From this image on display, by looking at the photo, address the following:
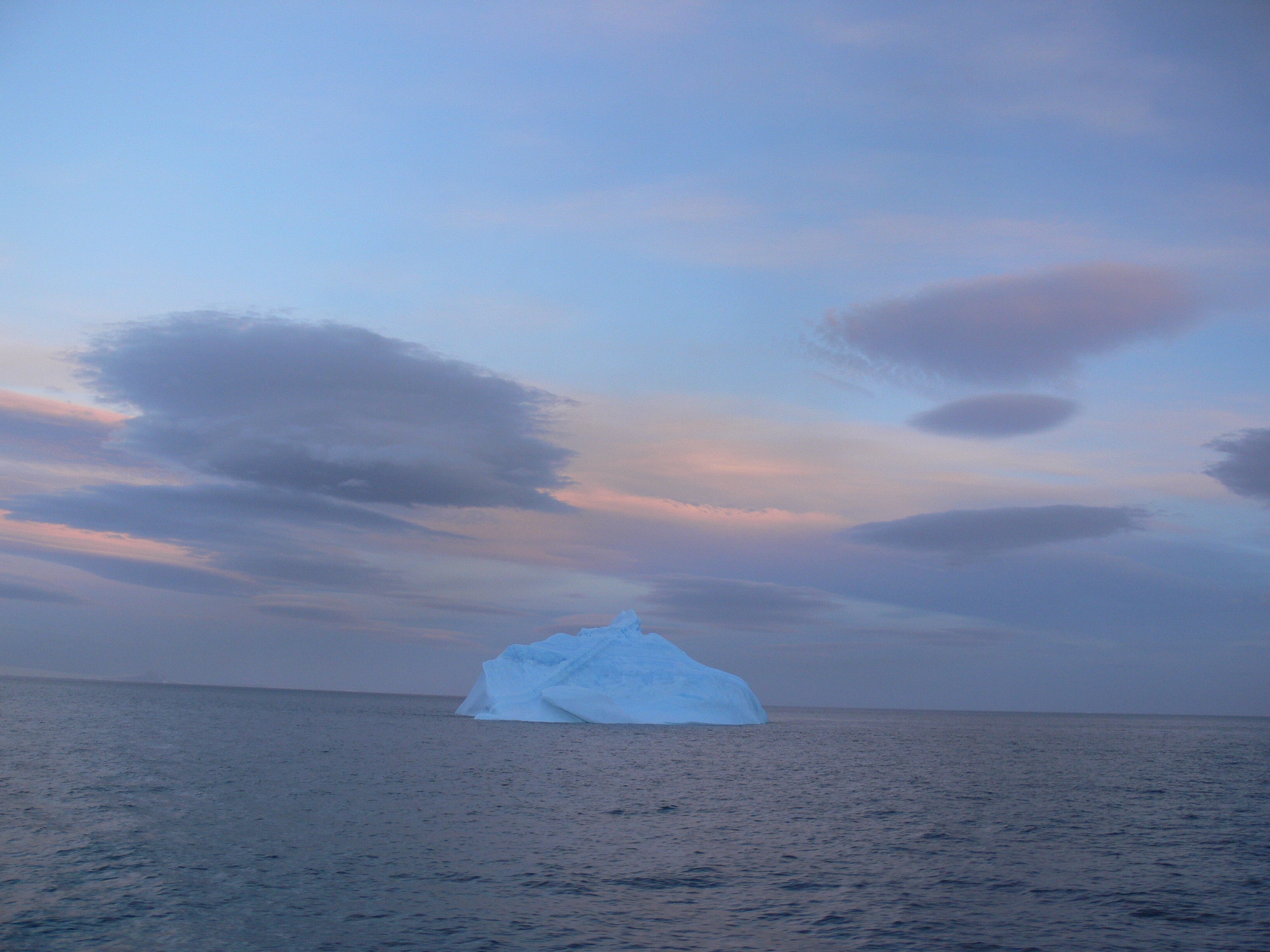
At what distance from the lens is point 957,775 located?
36.9m

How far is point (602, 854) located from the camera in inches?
691

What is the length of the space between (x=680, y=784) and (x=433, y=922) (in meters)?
18.9

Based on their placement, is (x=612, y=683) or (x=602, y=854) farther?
(x=612, y=683)

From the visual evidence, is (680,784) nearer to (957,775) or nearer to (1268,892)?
(957,775)

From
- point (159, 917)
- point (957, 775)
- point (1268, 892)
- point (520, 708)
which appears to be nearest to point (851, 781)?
point (957, 775)

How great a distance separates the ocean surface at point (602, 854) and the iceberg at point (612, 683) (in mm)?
19603

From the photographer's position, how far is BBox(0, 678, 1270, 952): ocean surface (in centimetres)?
1228

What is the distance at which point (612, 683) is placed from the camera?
61094 mm

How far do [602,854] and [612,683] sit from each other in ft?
145

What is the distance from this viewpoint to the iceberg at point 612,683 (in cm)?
6044

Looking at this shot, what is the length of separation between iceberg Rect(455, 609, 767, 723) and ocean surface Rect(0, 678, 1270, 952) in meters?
19.6

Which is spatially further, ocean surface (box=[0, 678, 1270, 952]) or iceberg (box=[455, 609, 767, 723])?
iceberg (box=[455, 609, 767, 723])

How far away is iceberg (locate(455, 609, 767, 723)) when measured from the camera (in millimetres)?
60438

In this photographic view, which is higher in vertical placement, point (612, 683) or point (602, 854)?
point (612, 683)
